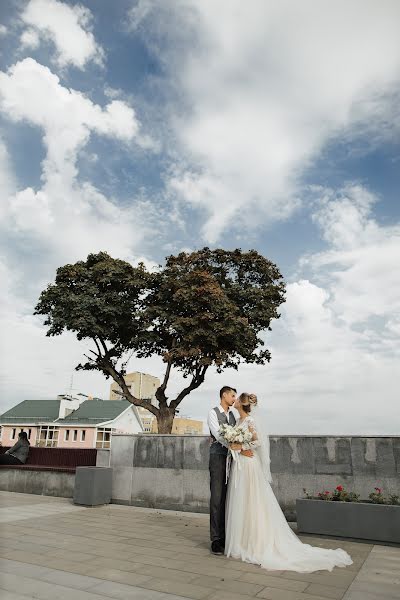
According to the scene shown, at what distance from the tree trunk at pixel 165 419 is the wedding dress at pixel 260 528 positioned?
1757cm

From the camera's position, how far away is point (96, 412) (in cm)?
5381

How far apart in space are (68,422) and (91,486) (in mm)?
44230

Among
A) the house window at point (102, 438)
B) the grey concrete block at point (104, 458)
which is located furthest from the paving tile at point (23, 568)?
the house window at point (102, 438)

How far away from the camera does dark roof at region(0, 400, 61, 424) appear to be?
55.0 meters

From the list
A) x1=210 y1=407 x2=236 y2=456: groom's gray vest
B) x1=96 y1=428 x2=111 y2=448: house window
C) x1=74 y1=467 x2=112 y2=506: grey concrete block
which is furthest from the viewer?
x1=96 y1=428 x2=111 y2=448: house window

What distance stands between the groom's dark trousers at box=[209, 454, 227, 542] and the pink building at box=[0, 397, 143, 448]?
4448 centimetres

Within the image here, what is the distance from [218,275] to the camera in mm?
27125

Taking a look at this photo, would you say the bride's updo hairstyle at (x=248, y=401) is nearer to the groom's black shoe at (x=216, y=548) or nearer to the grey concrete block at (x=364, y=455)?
the groom's black shoe at (x=216, y=548)

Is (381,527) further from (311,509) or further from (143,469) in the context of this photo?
(143,469)

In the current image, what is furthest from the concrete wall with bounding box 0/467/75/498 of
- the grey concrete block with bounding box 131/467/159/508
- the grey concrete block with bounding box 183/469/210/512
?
the grey concrete block with bounding box 183/469/210/512

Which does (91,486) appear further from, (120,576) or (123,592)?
(123,592)

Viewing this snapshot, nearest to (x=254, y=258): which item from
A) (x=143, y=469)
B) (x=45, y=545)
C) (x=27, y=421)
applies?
(x=143, y=469)

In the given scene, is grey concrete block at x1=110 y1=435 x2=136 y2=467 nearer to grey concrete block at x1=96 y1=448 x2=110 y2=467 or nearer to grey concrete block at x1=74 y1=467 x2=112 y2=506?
grey concrete block at x1=96 y1=448 x2=110 y2=467

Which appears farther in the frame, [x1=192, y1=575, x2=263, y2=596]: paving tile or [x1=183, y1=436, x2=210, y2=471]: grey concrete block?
[x1=183, y1=436, x2=210, y2=471]: grey concrete block
